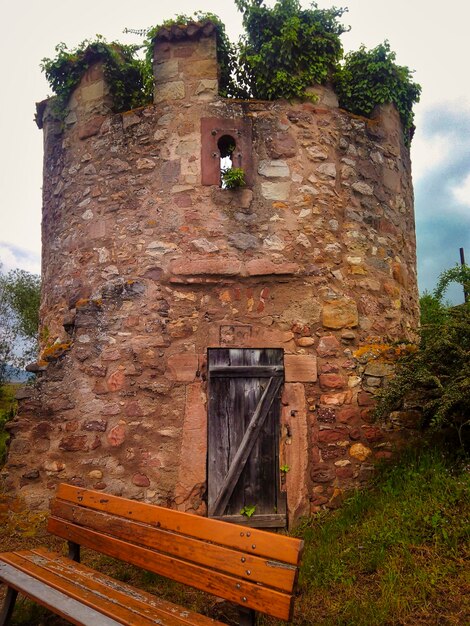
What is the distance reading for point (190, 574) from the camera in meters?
3.10

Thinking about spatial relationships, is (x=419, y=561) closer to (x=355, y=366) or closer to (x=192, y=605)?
(x=192, y=605)

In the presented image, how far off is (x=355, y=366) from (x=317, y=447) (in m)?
0.96

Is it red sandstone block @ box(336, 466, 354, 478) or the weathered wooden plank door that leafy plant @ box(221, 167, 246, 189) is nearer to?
the weathered wooden plank door

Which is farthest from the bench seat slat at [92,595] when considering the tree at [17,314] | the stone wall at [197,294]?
the tree at [17,314]

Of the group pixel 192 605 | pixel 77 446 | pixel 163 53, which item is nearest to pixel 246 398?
pixel 77 446

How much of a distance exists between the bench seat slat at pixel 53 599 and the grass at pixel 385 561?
52 centimetres

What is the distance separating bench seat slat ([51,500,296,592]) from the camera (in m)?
2.75

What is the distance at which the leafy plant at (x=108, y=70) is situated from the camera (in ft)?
21.0

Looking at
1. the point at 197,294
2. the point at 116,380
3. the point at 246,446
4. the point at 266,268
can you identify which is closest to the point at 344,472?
the point at 246,446

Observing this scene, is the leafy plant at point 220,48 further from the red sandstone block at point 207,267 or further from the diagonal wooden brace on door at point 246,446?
the diagonal wooden brace on door at point 246,446

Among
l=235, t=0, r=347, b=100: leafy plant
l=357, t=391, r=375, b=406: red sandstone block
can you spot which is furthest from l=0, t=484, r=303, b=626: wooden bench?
l=235, t=0, r=347, b=100: leafy plant

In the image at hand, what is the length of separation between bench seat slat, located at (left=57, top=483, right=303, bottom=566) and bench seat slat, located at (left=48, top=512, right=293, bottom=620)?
0.16m

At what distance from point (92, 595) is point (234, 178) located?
416 centimetres

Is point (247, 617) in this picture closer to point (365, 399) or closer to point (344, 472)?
point (344, 472)
